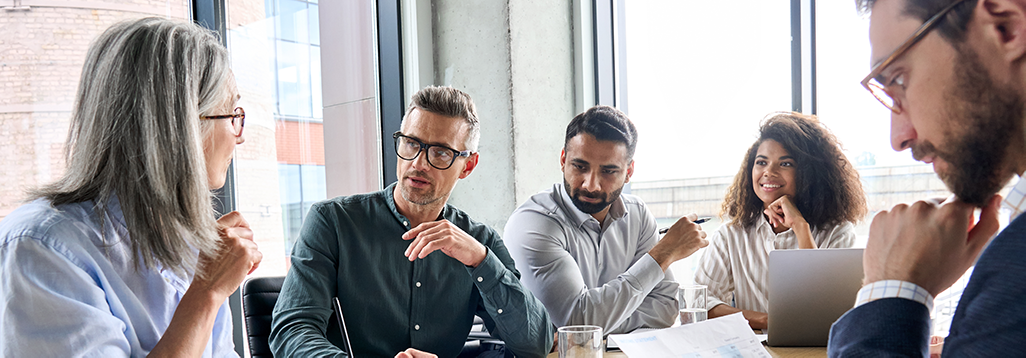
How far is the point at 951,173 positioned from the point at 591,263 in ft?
5.29

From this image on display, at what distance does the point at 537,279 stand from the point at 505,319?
1.12 feet

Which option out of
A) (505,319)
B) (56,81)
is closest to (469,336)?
(505,319)

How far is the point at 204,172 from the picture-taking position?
3.76 ft

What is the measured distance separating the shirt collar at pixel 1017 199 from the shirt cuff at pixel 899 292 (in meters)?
0.14

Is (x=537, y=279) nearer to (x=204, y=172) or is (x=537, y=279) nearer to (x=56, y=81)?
(x=204, y=172)

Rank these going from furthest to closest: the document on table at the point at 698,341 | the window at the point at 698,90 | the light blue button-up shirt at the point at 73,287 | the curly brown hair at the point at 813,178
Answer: the window at the point at 698,90
the curly brown hair at the point at 813,178
the document on table at the point at 698,341
the light blue button-up shirt at the point at 73,287

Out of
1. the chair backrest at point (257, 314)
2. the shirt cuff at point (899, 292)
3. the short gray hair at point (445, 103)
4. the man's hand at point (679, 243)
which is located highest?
the short gray hair at point (445, 103)

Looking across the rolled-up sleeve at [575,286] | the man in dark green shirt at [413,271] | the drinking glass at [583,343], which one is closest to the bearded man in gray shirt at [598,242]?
the rolled-up sleeve at [575,286]

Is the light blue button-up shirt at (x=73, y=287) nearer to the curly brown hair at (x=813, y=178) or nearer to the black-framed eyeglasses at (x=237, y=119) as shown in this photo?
the black-framed eyeglasses at (x=237, y=119)

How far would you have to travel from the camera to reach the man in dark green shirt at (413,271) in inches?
69.1

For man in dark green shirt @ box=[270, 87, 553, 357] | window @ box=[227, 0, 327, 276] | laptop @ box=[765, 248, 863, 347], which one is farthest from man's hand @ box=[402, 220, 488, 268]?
window @ box=[227, 0, 327, 276]

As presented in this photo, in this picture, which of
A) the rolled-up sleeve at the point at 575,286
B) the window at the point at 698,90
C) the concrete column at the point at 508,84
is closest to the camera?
the rolled-up sleeve at the point at 575,286

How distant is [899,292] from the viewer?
0.80m

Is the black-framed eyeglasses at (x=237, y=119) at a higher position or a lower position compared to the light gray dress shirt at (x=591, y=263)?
higher
